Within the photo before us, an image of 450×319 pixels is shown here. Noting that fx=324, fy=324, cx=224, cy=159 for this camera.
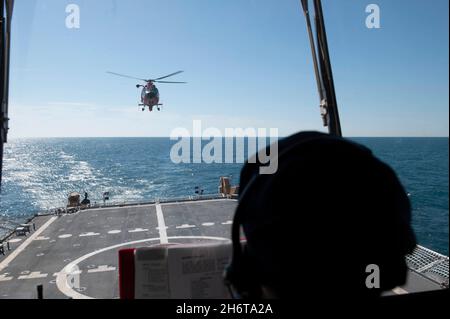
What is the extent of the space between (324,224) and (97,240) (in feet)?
67.5

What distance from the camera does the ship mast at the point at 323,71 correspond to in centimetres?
477

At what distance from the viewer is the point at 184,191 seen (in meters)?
64.9

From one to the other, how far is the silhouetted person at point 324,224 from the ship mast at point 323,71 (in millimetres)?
3530

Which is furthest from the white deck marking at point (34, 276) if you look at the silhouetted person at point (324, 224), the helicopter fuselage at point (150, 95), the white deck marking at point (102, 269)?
the helicopter fuselage at point (150, 95)

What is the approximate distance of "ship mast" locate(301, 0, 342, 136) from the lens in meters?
4.77

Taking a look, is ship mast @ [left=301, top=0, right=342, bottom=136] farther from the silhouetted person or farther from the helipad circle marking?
the helipad circle marking

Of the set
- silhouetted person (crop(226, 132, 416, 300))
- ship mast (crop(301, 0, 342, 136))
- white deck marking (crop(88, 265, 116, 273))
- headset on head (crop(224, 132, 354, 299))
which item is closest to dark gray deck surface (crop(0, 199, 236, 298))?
white deck marking (crop(88, 265, 116, 273))

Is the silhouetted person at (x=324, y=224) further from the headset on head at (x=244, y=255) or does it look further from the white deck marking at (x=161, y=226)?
the white deck marking at (x=161, y=226)

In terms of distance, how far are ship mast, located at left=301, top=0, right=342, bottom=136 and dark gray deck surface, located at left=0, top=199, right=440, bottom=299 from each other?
5882 millimetres

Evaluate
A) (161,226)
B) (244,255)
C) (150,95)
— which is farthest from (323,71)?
(150,95)

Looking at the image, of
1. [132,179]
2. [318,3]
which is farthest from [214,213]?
→ [132,179]

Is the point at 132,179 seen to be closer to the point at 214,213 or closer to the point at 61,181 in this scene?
the point at 61,181

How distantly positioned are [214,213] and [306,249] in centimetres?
2499
